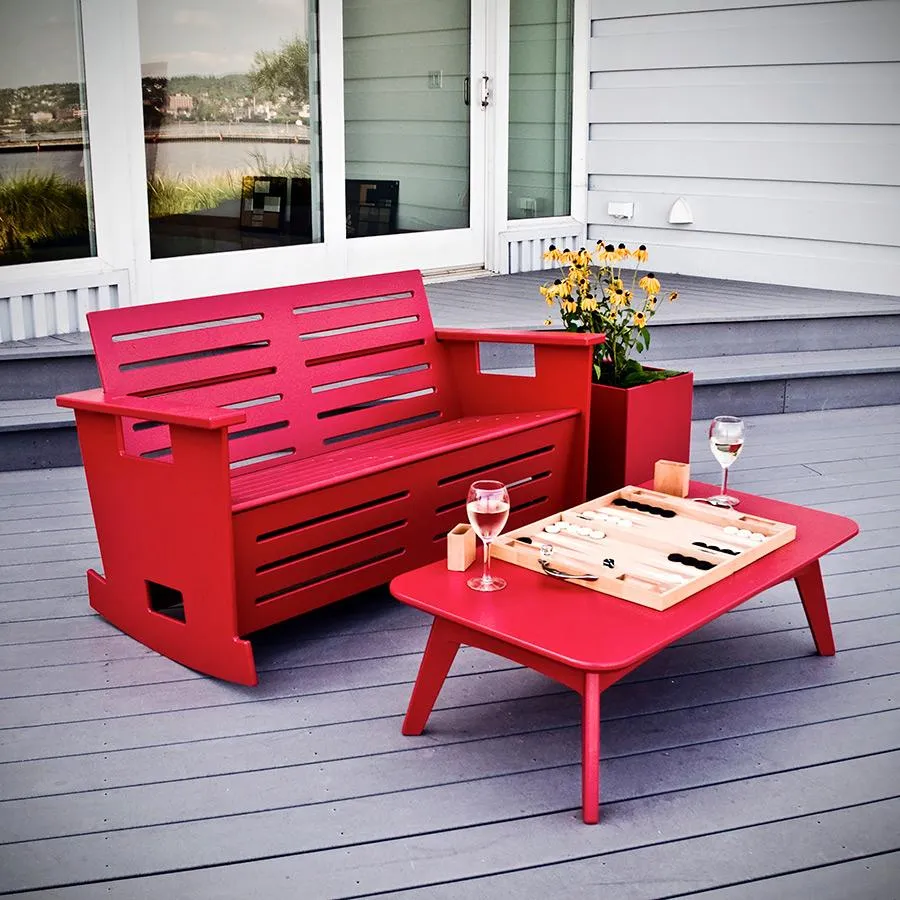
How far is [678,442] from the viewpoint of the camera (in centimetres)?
368

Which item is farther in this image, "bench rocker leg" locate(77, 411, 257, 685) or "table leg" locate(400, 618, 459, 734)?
"bench rocker leg" locate(77, 411, 257, 685)

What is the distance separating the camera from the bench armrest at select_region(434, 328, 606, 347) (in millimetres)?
3229

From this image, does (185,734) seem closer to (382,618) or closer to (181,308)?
(382,618)

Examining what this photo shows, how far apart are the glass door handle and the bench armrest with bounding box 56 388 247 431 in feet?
11.7

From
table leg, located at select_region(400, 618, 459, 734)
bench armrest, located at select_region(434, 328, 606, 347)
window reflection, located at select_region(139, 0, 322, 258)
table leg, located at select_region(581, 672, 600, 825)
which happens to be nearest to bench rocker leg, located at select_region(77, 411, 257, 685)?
table leg, located at select_region(400, 618, 459, 734)

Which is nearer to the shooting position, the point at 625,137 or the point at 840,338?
the point at 840,338

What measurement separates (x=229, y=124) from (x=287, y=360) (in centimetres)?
228

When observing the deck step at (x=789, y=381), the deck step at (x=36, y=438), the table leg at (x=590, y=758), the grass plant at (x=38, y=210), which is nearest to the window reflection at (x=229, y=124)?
the grass plant at (x=38, y=210)

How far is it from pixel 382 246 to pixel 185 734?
11.8 ft

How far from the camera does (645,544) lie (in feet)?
8.27

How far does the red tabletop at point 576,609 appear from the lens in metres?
2.09

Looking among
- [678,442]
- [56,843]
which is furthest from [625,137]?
[56,843]

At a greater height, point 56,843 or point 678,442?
point 678,442

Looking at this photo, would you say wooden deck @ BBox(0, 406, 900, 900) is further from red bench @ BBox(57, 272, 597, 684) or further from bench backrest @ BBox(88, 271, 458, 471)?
bench backrest @ BBox(88, 271, 458, 471)
